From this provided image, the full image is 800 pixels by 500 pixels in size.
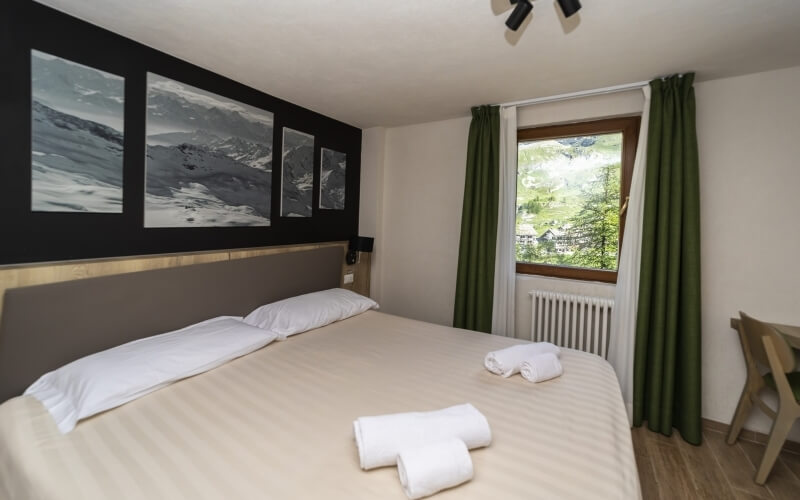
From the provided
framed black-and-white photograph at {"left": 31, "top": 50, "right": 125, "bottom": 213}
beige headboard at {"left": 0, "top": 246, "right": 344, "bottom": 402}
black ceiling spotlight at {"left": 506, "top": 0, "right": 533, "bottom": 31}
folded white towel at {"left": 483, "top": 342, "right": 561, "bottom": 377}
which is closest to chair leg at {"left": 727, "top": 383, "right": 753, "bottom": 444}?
folded white towel at {"left": 483, "top": 342, "right": 561, "bottom": 377}

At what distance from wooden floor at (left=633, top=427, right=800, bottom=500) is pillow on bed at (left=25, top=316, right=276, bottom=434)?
2403mm

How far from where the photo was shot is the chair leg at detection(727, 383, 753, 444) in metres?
2.22

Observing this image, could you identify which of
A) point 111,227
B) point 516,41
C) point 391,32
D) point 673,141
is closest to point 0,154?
point 111,227

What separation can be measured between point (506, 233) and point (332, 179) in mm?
1741

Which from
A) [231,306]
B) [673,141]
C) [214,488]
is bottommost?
[214,488]

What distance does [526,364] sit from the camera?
1.80 m

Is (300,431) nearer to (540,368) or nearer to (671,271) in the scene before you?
(540,368)

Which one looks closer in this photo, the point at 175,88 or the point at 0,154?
the point at 0,154

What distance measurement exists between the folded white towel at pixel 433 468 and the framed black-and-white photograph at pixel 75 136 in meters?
2.02

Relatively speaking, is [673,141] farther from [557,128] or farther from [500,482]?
[500,482]

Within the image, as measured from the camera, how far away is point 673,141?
7.75 feet

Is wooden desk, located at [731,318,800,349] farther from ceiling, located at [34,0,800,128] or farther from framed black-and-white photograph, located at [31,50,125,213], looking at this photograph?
framed black-and-white photograph, located at [31,50,125,213]

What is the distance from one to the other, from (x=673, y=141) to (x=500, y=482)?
2.49m

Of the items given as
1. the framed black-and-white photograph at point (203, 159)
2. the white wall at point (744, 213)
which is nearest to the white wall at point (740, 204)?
the white wall at point (744, 213)
